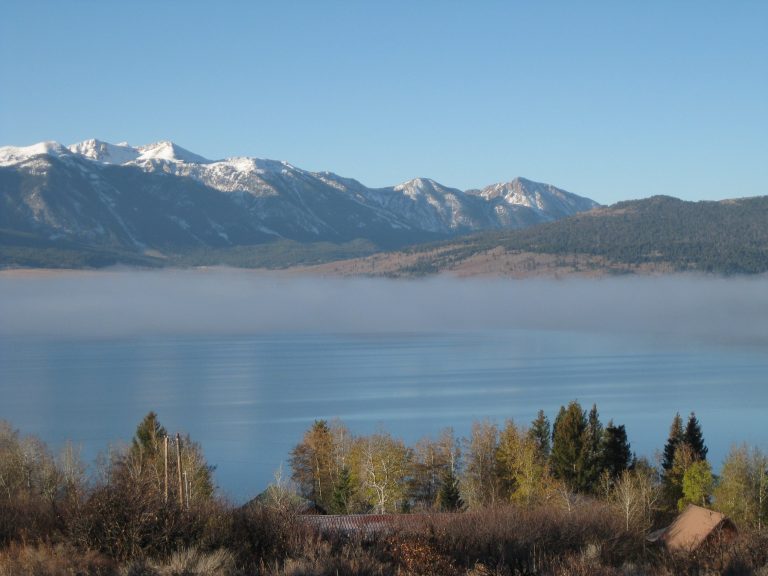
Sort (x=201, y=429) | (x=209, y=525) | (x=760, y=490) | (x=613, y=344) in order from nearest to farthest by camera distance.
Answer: (x=209, y=525), (x=760, y=490), (x=201, y=429), (x=613, y=344)

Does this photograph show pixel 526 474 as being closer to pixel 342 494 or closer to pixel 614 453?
pixel 614 453

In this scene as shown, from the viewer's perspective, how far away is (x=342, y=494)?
82.1ft

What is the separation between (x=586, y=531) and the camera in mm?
15633

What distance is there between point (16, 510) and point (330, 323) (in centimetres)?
15289

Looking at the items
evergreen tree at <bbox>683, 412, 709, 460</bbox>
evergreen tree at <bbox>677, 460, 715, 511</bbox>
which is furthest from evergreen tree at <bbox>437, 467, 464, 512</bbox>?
evergreen tree at <bbox>683, 412, 709, 460</bbox>

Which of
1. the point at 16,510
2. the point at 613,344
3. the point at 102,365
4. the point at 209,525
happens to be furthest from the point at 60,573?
the point at 613,344

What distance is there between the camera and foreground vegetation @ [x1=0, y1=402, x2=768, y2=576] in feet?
39.0

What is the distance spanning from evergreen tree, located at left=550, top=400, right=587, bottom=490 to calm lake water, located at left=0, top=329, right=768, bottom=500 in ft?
33.9

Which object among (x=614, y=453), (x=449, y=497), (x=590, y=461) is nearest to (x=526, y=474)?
(x=590, y=461)

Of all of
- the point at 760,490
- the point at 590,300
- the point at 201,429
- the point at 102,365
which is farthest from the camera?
the point at 590,300

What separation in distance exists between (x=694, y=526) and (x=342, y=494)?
9550 millimetres

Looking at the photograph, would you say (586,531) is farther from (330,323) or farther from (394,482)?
(330,323)

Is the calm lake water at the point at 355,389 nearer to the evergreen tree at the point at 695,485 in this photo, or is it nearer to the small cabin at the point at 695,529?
the evergreen tree at the point at 695,485

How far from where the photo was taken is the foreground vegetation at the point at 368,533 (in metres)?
11.9
